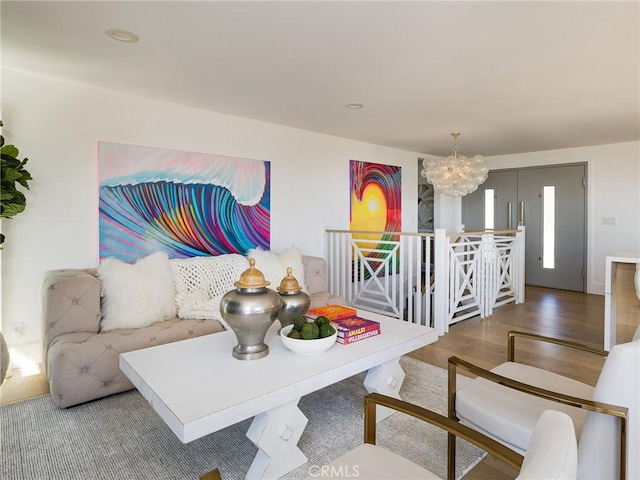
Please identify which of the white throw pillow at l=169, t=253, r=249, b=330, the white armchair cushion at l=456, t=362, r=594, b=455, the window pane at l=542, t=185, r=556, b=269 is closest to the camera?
the white armchair cushion at l=456, t=362, r=594, b=455

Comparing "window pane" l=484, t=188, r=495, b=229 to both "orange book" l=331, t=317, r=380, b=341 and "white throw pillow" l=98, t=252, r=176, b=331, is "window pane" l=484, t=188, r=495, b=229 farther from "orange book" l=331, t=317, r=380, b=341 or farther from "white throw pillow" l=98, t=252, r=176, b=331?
"white throw pillow" l=98, t=252, r=176, b=331

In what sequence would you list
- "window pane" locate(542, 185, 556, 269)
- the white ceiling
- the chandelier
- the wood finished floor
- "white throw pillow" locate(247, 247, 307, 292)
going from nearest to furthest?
the white ceiling
the wood finished floor
"white throw pillow" locate(247, 247, 307, 292)
the chandelier
"window pane" locate(542, 185, 556, 269)

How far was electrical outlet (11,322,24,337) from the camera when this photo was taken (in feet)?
9.02

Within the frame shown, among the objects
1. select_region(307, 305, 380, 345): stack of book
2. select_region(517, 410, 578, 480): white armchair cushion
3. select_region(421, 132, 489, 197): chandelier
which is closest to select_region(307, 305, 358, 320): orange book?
select_region(307, 305, 380, 345): stack of book

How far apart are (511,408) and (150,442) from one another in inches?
67.9

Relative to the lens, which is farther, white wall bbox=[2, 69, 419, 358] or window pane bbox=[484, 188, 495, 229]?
window pane bbox=[484, 188, 495, 229]

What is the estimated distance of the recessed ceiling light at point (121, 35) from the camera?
211 cm

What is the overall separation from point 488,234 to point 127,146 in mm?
3935

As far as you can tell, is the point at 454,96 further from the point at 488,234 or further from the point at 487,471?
the point at 487,471

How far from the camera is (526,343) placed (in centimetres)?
348

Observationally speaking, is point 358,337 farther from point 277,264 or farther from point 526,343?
point 526,343

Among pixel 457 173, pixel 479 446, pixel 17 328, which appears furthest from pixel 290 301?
pixel 457 173

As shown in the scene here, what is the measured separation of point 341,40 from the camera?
2.21 metres

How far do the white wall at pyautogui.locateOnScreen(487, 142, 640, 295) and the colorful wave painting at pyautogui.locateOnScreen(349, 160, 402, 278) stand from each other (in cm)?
263
